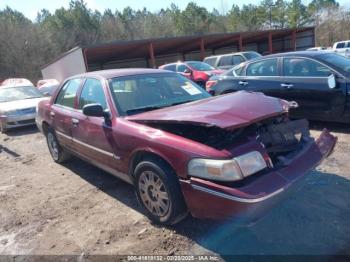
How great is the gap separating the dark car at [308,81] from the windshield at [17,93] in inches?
284

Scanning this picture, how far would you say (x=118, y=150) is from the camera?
151 inches

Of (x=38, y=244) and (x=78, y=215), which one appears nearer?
(x=38, y=244)

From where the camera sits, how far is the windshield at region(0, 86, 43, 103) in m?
10.8

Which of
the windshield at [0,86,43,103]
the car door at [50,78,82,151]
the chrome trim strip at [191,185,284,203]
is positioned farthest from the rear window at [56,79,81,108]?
the windshield at [0,86,43,103]

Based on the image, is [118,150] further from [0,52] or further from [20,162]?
[0,52]

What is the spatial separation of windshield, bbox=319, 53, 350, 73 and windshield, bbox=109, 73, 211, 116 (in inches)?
112

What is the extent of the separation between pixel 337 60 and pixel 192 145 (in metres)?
4.47

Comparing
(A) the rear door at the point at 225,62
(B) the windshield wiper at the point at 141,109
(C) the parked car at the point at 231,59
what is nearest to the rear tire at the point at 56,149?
(B) the windshield wiper at the point at 141,109

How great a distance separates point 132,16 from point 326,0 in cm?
4784

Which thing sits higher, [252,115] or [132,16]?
[132,16]

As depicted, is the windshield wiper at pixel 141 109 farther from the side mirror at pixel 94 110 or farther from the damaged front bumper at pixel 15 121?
the damaged front bumper at pixel 15 121

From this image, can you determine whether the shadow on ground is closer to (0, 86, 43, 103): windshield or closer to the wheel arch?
the wheel arch

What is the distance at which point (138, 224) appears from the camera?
3.69 m

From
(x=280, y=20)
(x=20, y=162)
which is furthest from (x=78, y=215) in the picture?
(x=280, y=20)
